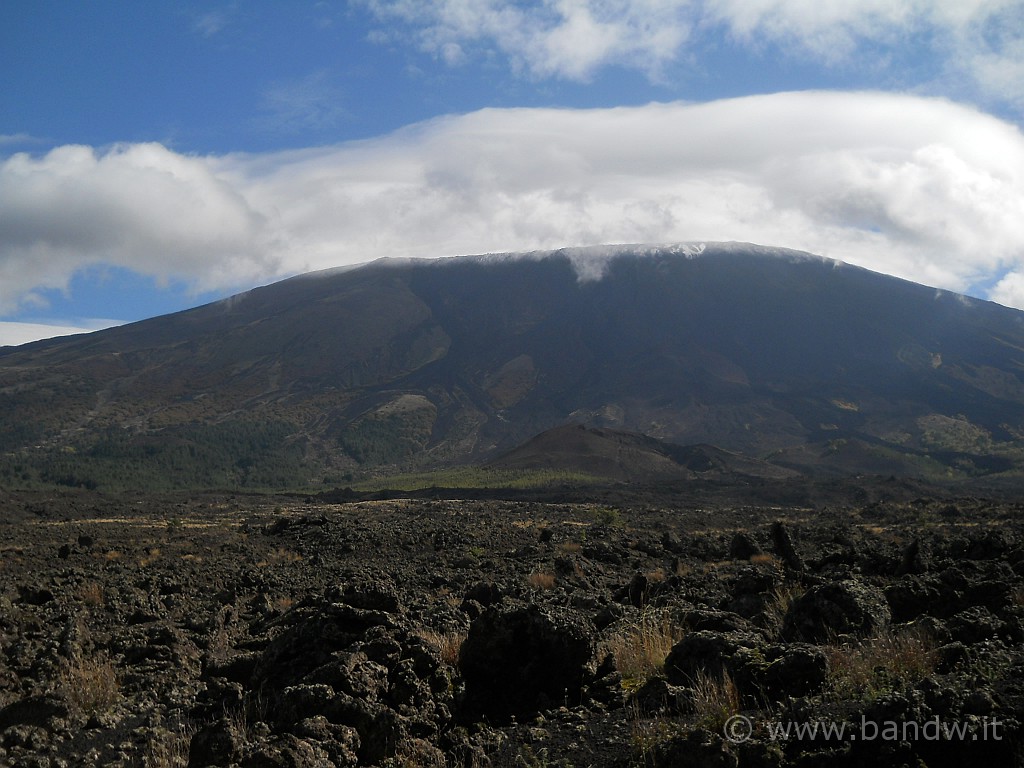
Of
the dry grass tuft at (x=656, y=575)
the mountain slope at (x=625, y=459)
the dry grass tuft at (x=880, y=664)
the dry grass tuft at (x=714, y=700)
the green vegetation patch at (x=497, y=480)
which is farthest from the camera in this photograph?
the mountain slope at (x=625, y=459)

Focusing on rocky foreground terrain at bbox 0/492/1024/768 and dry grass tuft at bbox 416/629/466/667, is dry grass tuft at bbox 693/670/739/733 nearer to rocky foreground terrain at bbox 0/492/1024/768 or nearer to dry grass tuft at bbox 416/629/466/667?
rocky foreground terrain at bbox 0/492/1024/768

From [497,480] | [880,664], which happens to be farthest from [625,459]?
[880,664]

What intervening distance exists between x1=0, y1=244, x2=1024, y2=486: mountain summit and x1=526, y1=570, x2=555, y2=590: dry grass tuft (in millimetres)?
78640

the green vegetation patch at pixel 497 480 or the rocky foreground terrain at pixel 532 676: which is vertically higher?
the rocky foreground terrain at pixel 532 676

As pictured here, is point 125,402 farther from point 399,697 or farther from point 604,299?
point 399,697

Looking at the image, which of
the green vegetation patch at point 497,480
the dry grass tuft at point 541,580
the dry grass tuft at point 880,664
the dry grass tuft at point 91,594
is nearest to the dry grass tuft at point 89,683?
the dry grass tuft at point 91,594

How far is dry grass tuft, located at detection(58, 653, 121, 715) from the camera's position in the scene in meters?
6.54

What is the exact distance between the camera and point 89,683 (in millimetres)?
6961

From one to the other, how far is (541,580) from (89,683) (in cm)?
819

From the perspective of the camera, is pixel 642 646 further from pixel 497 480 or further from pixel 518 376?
pixel 518 376

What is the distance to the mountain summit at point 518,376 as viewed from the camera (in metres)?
104

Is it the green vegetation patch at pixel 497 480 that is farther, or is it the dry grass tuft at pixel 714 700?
the green vegetation patch at pixel 497 480

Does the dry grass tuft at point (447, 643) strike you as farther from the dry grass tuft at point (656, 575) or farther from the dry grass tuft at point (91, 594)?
the dry grass tuft at point (656, 575)

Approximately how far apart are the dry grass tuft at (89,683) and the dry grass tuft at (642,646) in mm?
3989
